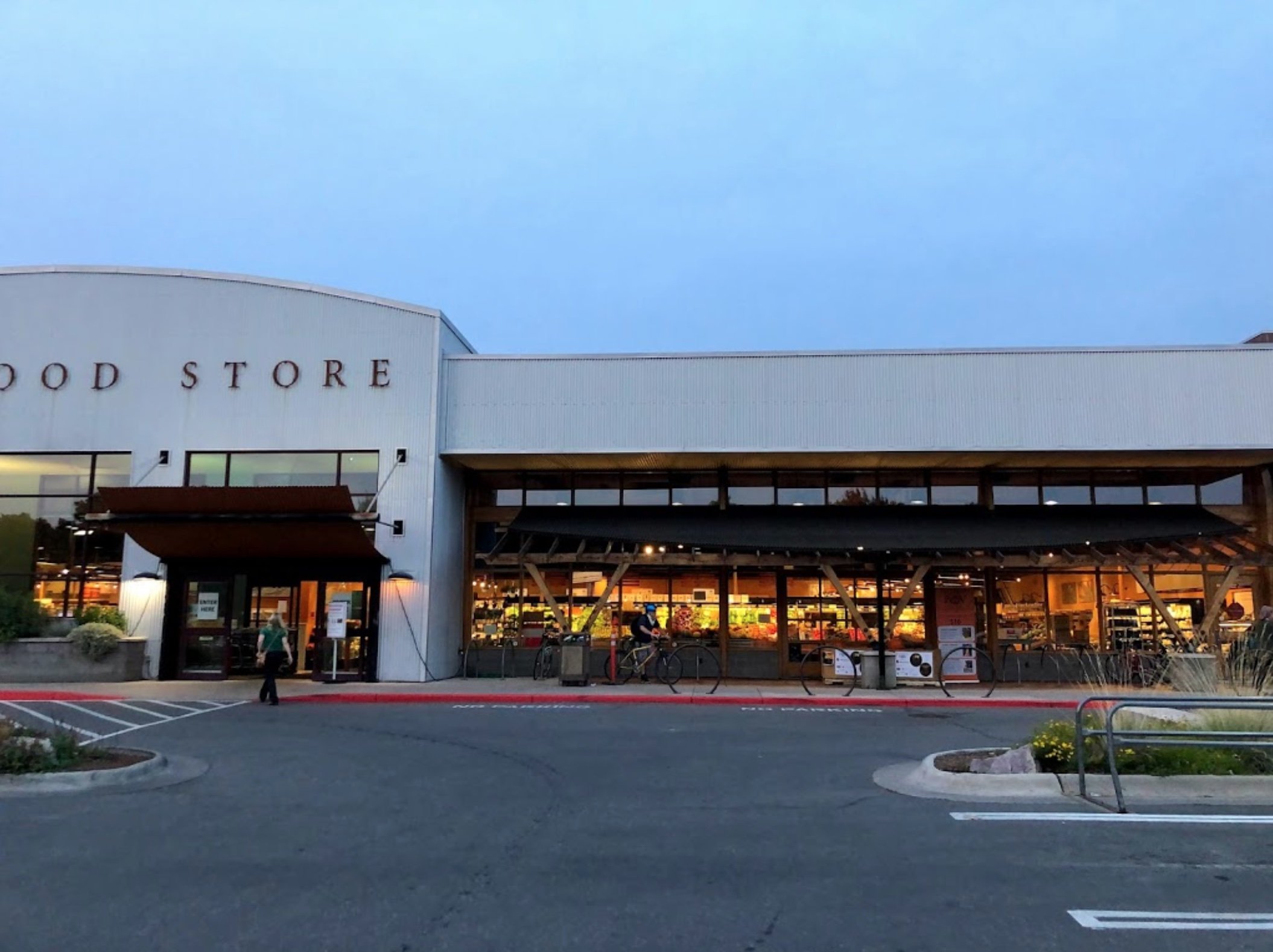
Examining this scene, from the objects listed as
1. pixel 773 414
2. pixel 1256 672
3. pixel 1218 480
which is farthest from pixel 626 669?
pixel 1218 480

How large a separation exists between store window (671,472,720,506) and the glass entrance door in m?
10.0

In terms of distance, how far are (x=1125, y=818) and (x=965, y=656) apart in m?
12.8

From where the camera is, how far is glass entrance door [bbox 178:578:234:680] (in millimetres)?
20188

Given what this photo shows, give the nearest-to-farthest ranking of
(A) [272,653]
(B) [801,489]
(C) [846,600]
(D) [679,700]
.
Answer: (A) [272,653] < (D) [679,700] < (C) [846,600] < (B) [801,489]

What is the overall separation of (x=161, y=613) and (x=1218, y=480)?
23.7 metres

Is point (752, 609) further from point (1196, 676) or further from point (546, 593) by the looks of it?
point (1196, 676)

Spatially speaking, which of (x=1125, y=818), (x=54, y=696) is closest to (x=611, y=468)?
(x=54, y=696)

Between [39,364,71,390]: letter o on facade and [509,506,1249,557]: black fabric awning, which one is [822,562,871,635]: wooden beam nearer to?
[509,506,1249,557]: black fabric awning

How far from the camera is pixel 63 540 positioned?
2091cm

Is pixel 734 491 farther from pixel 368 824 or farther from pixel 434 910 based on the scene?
pixel 434 910

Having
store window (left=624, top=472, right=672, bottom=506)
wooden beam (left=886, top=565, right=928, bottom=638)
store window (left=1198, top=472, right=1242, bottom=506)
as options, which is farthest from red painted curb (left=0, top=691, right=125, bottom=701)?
store window (left=1198, top=472, right=1242, bottom=506)

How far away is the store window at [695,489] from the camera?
873 inches

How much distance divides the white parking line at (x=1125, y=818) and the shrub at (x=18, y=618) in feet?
63.1

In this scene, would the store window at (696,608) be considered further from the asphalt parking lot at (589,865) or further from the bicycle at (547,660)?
the asphalt parking lot at (589,865)
